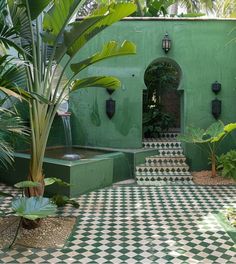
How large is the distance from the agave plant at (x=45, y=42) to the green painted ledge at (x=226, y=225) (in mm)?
2864

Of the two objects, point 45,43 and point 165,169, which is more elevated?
point 45,43

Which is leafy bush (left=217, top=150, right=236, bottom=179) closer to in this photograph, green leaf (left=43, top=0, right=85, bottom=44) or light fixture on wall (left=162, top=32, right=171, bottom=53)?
light fixture on wall (left=162, top=32, right=171, bottom=53)

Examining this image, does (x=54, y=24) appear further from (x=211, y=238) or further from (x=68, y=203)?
(x=211, y=238)

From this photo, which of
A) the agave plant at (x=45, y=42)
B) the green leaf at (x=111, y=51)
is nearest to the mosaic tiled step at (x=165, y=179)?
the agave plant at (x=45, y=42)

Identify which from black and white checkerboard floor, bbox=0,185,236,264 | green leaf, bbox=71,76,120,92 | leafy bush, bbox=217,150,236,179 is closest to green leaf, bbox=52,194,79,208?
black and white checkerboard floor, bbox=0,185,236,264

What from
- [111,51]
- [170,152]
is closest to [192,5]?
[170,152]

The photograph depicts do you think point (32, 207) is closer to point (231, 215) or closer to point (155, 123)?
point (231, 215)

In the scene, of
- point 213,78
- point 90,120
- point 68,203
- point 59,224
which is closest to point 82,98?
point 90,120

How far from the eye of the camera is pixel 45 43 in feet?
16.0

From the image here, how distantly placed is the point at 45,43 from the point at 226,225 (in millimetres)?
3943

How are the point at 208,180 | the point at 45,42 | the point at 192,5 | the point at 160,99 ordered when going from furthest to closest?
1. the point at 192,5
2. the point at 160,99
3. the point at 208,180
4. the point at 45,42

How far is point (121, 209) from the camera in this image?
6.39 meters

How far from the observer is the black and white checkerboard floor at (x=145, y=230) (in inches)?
171

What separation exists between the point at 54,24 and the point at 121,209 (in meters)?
3.54
